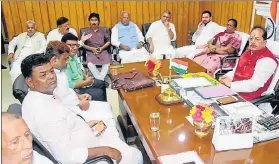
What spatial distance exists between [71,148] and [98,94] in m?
1.39

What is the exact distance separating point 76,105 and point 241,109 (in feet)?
4.68

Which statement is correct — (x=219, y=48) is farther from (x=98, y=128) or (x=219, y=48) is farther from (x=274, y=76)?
(x=98, y=128)

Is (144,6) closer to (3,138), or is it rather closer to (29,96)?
(29,96)

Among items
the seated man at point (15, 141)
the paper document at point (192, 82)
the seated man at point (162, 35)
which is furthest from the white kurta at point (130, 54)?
the seated man at point (15, 141)

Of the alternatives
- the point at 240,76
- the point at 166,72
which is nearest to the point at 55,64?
the point at 166,72

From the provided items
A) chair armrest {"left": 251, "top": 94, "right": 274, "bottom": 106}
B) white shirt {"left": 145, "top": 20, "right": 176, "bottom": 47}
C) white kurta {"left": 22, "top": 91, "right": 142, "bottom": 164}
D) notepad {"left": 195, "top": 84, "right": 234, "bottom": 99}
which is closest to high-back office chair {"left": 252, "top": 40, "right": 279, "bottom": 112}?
chair armrest {"left": 251, "top": 94, "right": 274, "bottom": 106}

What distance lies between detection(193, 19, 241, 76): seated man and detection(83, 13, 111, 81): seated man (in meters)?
1.47

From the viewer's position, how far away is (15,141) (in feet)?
3.98

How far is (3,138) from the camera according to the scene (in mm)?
1181

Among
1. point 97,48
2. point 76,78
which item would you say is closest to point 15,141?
point 76,78

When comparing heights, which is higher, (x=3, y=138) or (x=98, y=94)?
(x=3, y=138)

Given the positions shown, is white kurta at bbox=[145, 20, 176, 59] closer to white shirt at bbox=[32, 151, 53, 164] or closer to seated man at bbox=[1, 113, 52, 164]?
white shirt at bbox=[32, 151, 53, 164]

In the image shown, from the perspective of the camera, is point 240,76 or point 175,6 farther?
point 175,6

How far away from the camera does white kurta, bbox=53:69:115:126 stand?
234 centimetres
